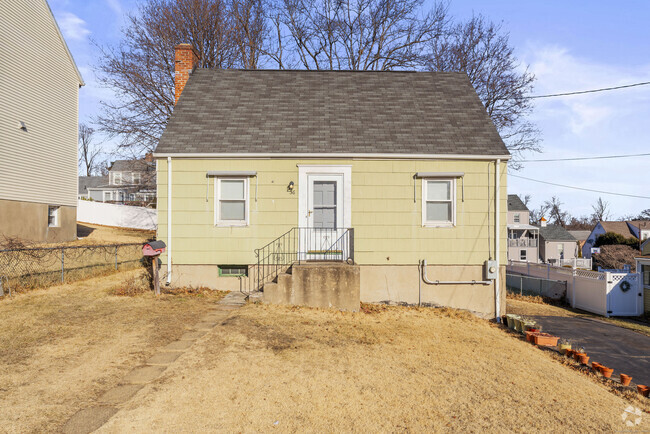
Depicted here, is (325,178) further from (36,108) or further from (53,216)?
(53,216)

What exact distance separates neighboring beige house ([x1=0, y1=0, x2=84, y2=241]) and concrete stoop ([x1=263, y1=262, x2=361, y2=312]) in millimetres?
14302

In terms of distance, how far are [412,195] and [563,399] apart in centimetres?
661

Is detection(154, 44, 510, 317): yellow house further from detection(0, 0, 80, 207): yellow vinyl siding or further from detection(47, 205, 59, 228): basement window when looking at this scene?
detection(47, 205, 59, 228): basement window

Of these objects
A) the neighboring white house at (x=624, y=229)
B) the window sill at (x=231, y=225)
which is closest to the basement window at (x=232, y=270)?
the window sill at (x=231, y=225)

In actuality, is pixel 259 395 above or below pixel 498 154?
below

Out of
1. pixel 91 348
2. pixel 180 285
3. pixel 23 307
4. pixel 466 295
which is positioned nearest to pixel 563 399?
pixel 466 295

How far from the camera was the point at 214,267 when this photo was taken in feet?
38.1

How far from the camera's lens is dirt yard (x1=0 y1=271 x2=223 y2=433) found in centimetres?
495

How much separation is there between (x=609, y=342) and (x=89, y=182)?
61.9 m

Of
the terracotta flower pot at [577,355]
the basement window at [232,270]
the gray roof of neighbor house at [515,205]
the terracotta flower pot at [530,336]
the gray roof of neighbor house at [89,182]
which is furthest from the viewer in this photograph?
A: the gray roof of neighbor house at [89,182]

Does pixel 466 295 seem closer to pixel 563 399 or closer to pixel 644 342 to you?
pixel 644 342

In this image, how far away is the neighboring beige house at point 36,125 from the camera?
18.0 m

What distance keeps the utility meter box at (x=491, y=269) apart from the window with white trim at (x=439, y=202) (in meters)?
1.44

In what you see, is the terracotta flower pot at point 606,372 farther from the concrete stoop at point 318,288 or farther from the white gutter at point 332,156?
the white gutter at point 332,156
